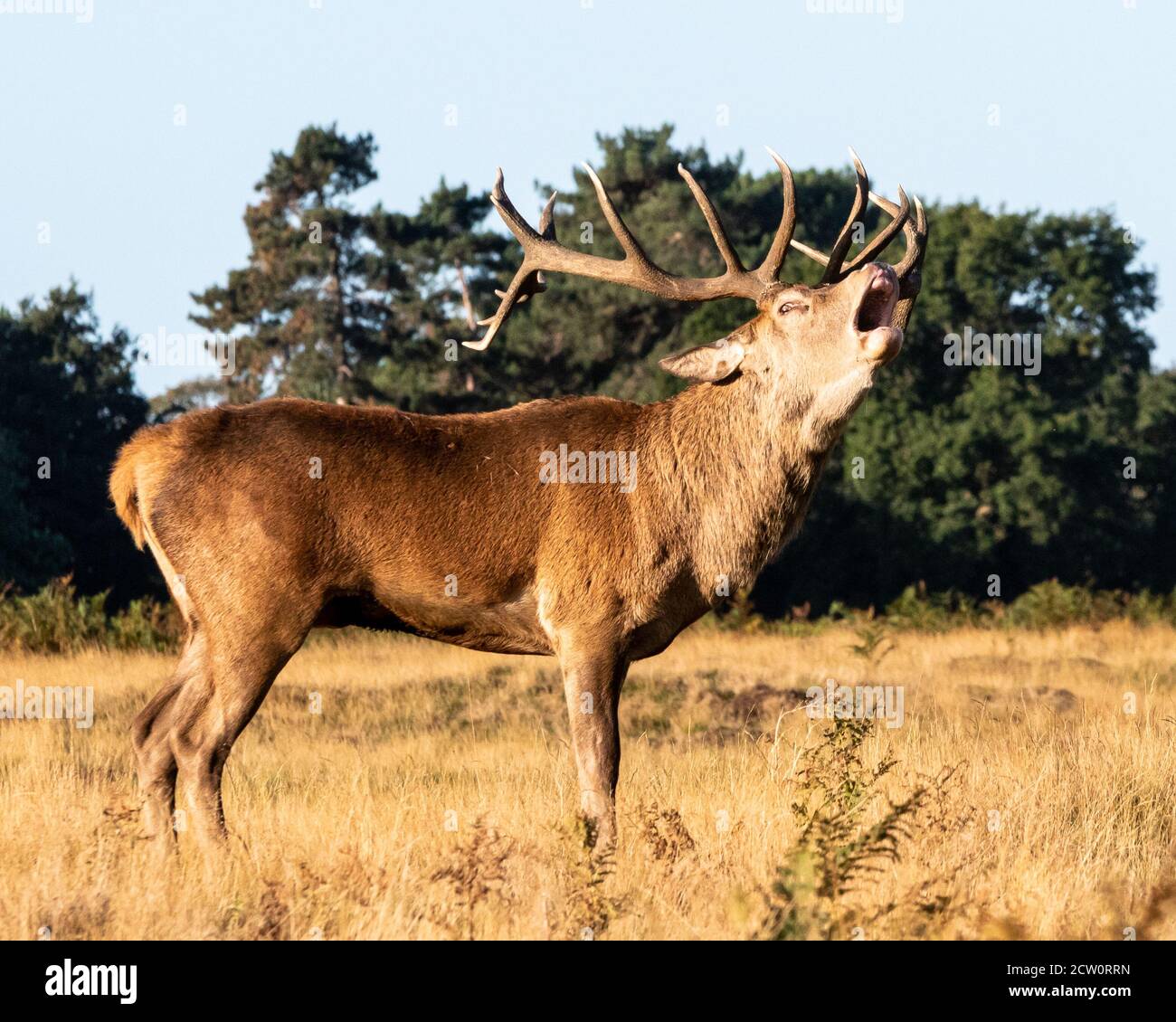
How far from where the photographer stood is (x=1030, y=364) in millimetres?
43344

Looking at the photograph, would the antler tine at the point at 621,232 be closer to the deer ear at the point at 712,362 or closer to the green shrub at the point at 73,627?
the deer ear at the point at 712,362

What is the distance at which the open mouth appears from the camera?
7.57 m

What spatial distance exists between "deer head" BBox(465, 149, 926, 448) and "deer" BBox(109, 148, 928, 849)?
1 centimetres

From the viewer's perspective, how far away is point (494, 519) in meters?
7.56

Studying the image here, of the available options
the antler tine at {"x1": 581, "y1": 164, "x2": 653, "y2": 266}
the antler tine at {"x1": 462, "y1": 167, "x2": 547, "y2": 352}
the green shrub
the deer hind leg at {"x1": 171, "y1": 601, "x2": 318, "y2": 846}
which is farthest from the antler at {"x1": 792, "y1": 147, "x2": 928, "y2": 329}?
the green shrub

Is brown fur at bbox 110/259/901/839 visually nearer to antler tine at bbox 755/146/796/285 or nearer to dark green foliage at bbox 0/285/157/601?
antler tine at bbox 755/146/796/285

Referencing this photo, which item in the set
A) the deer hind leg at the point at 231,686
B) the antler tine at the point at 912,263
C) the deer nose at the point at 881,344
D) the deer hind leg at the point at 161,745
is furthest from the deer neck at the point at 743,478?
the deer hind leg at the point at 161,745

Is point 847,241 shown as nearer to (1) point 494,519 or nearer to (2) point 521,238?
(2) point 521,238

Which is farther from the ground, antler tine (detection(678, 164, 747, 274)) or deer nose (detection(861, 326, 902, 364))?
antler tine (detection(678, 164, 747, 274))

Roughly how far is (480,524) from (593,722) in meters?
1.02

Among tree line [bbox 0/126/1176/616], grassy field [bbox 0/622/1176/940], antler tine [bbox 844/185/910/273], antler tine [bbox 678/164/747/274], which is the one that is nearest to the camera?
grassy field [bbox 0/622/1176/940]

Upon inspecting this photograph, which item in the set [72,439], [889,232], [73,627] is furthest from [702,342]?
[889,232]

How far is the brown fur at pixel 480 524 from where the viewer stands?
730cm

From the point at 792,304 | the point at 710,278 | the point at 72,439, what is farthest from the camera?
the point at 72,439
